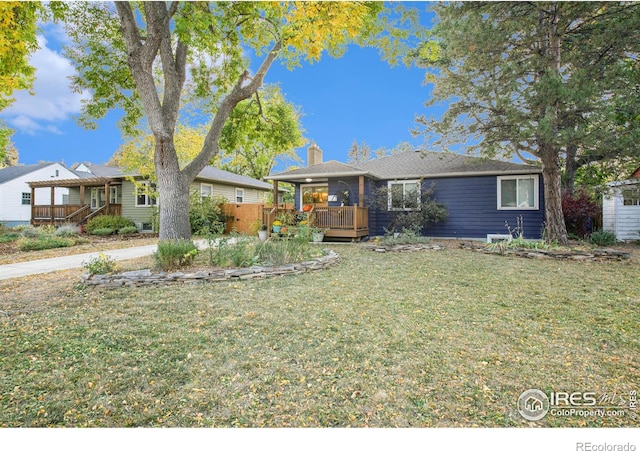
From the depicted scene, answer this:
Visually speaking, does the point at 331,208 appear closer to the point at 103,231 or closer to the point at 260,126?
the point at 260,126

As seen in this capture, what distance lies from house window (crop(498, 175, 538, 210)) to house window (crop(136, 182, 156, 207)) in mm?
14932

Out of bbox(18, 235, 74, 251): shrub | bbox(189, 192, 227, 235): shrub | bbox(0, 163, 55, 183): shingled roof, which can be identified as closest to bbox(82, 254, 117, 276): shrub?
bbox(18, 235, 74, 251): shrub

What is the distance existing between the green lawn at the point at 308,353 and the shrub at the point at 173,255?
35.6 inches

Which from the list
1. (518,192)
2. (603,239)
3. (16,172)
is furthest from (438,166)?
(16,172)

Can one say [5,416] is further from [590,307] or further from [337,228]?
[337,228]

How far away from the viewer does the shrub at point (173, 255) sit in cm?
536

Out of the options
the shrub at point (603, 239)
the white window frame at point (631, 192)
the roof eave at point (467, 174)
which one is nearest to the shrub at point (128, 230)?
the roof eave at point (467, 174)

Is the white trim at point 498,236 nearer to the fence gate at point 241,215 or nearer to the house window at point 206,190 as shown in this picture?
the fence gate at point 241,215

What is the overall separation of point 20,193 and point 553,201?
3264cm

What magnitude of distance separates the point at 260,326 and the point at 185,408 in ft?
4.33

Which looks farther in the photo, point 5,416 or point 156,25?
point 156,25

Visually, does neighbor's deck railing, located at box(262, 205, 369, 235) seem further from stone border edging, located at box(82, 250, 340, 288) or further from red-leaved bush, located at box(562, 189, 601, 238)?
red-leaved bush, located at box(562, 189, 601, 238)

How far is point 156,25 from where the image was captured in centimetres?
638
